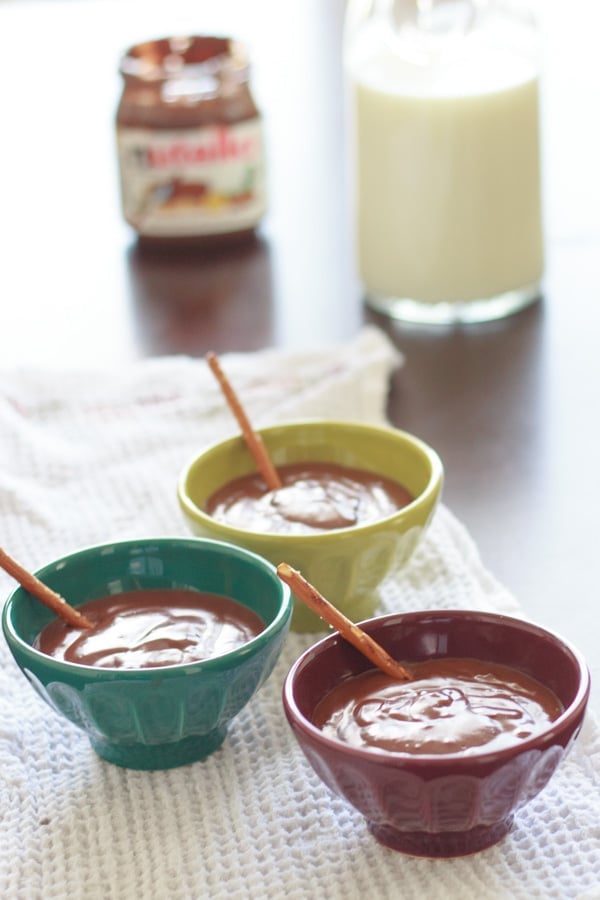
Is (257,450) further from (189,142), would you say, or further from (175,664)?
(189,142)

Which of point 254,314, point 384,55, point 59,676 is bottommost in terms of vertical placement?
point 254,314

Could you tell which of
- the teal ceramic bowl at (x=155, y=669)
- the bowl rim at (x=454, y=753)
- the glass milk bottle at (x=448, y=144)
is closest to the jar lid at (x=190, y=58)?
the glass milk bottle at (x=448, y=144)

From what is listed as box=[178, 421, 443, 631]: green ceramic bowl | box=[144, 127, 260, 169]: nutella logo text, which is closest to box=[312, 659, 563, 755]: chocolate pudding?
box=[178, 421, 443, 631]: green ceramic bowl

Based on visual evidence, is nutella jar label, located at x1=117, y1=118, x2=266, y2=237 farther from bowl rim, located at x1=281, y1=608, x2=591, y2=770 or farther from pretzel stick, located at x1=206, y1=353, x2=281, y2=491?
bowl rim, located at x1=281, y1=608, x2=591, y2=770

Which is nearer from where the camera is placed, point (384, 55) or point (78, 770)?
point (78, 770)

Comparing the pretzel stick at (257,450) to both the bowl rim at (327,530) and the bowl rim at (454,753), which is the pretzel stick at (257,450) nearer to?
the bowl rim at (327,530)

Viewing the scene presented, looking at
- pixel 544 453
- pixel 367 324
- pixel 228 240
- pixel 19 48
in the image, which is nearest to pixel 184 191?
pixel 228 240

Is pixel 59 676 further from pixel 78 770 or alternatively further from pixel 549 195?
pixel 549 195
